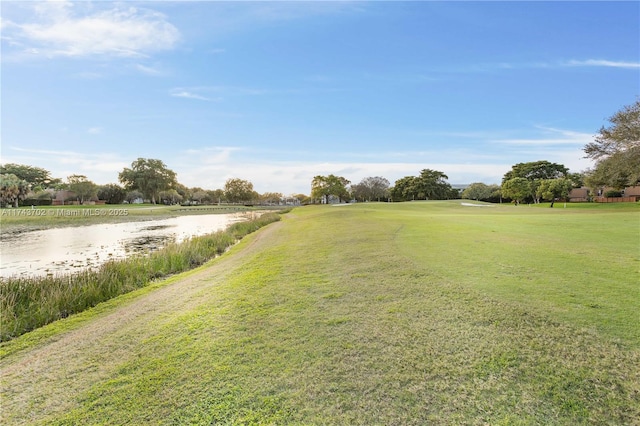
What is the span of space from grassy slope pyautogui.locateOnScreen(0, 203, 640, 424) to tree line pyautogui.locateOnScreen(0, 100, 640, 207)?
3113cm

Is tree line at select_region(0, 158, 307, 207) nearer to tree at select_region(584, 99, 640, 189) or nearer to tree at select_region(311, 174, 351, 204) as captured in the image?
tree at select_region(311, 174, 351, 204)

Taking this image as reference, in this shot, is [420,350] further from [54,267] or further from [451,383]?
[54,267]

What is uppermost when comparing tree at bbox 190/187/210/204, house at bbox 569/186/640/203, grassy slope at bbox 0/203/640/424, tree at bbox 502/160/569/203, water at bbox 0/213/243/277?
tree at bbox 502/160/569/203

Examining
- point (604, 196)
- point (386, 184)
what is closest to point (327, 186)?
point (386, 184)

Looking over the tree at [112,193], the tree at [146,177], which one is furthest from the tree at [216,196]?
the tree at [112,193]

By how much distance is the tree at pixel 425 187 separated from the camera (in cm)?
6938

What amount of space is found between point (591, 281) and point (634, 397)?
3.20 meters

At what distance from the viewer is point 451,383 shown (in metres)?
3.11

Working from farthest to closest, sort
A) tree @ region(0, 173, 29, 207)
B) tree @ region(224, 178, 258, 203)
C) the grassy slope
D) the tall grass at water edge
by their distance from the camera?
tree @ region(224, 178, 258, 203), tree @ region(0, 173, 29, 207), the tall grass at water edge, the grassy slope

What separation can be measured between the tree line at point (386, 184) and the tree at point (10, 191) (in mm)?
115

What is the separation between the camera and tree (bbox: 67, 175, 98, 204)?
6919 cm

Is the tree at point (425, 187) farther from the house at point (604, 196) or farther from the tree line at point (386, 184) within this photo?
the house at point (604, 196)

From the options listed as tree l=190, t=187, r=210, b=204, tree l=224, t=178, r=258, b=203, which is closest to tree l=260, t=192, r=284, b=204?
tree l=224, t=178, r=258, b=203

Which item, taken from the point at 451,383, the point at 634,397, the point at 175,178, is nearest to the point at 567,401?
the point at 634,397
